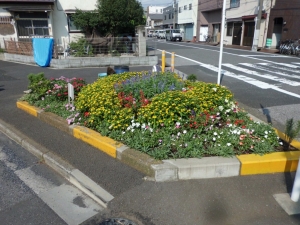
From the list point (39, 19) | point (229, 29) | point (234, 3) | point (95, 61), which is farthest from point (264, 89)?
point (229, 29)

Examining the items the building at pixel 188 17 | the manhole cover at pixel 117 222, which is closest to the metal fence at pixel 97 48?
the manhole cover at pixel 117 222

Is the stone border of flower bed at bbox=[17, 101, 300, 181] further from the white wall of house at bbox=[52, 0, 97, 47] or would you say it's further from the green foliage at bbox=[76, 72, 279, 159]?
the white wall of house at bbox=[52, 0, 97, 47]

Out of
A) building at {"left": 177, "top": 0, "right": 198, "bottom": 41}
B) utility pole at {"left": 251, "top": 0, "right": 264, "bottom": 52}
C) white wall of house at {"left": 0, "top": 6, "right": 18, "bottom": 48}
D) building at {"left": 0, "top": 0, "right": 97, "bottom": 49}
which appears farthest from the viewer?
building at {"left": 177, "top": 0, "right": 198, "bottom": 41}

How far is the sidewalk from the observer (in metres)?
2.50

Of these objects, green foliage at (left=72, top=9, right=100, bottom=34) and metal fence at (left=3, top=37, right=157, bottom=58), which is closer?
metal fence at (left=3, top=37, right=157, bottom=58)

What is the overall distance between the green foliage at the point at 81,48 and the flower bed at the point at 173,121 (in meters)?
9.00

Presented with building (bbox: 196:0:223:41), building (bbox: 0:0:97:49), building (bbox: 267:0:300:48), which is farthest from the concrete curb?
building (bbox: 196:0:223:41)

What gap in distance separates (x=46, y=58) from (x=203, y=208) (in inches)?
478

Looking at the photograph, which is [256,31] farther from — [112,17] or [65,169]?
[65,169]

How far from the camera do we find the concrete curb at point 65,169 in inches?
112

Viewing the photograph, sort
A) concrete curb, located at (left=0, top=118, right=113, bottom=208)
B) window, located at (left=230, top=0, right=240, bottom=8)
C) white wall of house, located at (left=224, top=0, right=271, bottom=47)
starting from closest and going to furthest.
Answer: concrete curb, located at (left=0, top=118, right=113, bottom=208)
white wall of house, located at (left=224, top=0, right=271, bottom=47)
window, located at (left=230, top=0, right=240, bottom=8)

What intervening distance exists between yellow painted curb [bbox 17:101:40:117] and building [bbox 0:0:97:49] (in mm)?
10677

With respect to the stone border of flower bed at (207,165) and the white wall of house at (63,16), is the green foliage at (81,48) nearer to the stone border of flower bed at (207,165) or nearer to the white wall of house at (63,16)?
the white wall of house at (63,16)

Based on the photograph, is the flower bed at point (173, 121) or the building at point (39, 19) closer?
the flower bed at point (173, 121)
